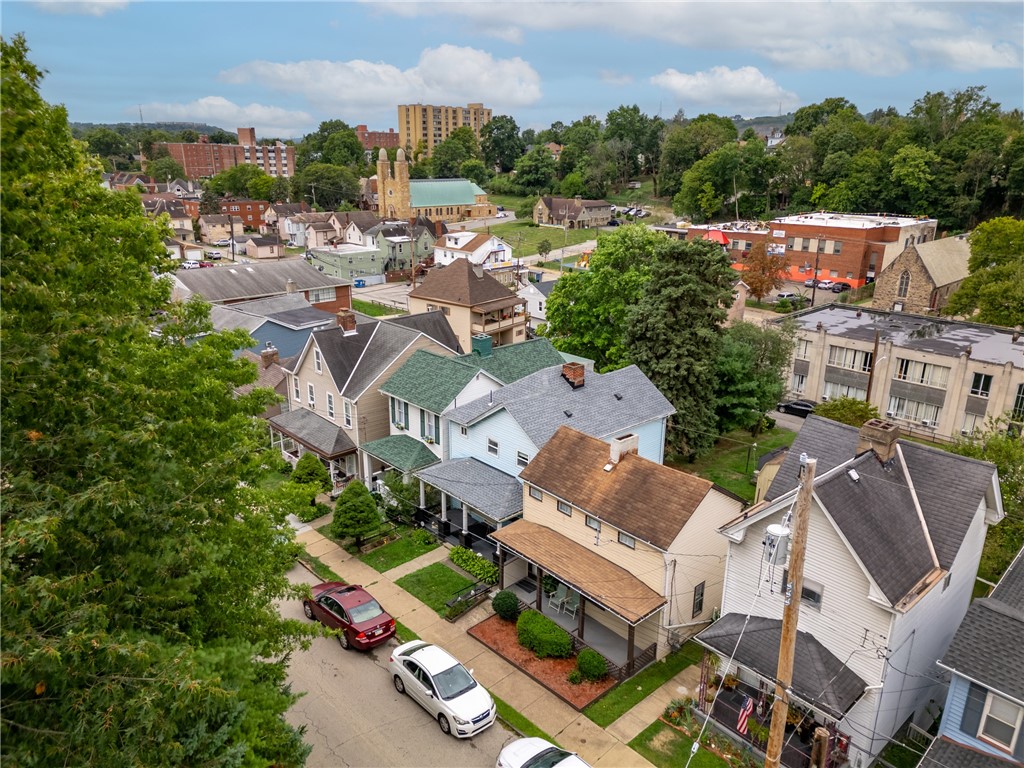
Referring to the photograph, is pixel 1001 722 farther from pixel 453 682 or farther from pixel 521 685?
pixel 453 682

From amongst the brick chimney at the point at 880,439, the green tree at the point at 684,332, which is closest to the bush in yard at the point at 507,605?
the brick chimney at the point at 880,439

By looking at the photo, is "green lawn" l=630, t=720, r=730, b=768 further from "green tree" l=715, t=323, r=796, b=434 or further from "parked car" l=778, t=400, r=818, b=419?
"parked car" l=778, t=400, r=818, b=419

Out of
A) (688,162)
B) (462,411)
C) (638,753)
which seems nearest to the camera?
(638,753)

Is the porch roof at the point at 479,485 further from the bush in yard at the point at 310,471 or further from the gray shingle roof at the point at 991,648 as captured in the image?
the gray shingle roof at the point at 991,648

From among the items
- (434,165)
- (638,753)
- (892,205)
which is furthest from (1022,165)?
(434,165)

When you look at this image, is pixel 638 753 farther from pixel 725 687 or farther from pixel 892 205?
pixel 892 205

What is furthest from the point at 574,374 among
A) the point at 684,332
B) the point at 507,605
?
the point at 507,605

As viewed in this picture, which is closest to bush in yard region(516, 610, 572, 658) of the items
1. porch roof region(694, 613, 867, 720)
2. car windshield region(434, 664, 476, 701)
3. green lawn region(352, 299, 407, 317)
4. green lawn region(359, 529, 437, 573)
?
car windshield region(434, 664, 476, 701)
